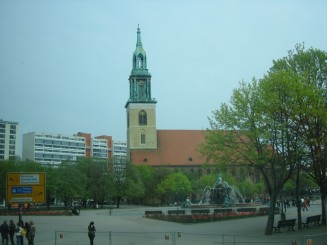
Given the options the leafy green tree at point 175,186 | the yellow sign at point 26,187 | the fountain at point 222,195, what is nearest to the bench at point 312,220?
the yellow sign at point 26,187

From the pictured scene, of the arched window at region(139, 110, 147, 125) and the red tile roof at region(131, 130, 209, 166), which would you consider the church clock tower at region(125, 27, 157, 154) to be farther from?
the red tile roof at region(131, 130, 209, 166)

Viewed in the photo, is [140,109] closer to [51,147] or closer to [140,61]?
[140,61]

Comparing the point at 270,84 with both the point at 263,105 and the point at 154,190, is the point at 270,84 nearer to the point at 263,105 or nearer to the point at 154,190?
the point at 263,105

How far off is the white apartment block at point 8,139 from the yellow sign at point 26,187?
475 ft

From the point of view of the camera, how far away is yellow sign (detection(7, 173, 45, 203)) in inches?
911

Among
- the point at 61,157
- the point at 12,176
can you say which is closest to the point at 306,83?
the point at 12,176

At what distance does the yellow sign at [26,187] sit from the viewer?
75.9 ft

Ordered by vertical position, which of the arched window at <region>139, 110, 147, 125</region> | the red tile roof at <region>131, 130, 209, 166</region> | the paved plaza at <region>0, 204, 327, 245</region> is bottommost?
the paved plaza at <region>0, 204, 327, 245</region>

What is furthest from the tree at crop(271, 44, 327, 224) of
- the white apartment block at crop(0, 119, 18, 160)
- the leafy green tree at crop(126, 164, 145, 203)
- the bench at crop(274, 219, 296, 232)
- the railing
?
the white apartment block at crop(0, 119, 18, 160)

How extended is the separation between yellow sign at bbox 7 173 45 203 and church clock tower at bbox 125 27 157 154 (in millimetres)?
84608

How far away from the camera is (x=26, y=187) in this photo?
76.5 ft

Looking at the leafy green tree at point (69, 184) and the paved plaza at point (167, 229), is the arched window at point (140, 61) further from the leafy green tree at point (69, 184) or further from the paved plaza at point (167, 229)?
the paved plaza at point (167, 229)

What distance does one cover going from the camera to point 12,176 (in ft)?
76.2

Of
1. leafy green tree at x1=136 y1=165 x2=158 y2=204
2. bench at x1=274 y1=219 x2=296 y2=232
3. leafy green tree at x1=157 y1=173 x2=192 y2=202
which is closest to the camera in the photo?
bench at x1=274 y1=219 x2=296 y2=232
